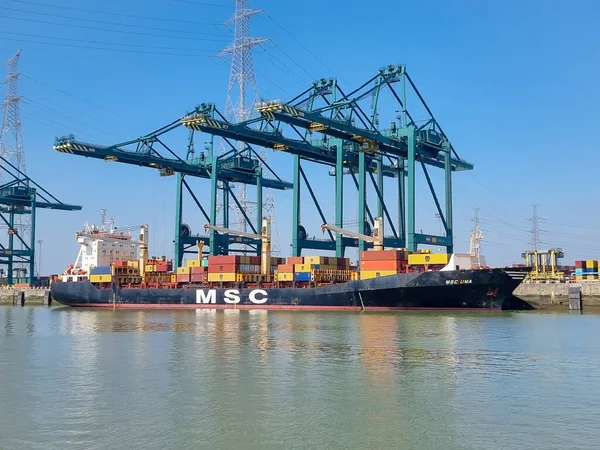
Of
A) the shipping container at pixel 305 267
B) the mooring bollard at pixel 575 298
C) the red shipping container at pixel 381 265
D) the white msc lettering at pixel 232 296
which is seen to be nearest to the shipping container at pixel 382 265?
the red shipping container at pixel 381 265

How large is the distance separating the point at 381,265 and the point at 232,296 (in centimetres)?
1279

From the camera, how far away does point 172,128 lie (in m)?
51.8

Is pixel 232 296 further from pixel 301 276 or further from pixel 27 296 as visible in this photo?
pixel 27 296

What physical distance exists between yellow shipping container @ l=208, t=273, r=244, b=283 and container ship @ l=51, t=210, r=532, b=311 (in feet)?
0.27

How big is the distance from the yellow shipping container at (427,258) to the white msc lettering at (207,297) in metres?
16.3

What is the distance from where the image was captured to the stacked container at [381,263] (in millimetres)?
41219

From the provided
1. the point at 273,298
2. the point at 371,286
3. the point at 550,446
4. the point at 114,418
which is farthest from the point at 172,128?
the point at 550,446

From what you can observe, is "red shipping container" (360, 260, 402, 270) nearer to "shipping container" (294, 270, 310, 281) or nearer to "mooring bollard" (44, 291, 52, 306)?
"shipping container" (294, 270, 310, 281)

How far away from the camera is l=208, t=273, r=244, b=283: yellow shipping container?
48250mm

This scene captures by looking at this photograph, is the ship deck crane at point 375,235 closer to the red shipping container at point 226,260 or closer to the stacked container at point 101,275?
the red shipping container at point 226,260

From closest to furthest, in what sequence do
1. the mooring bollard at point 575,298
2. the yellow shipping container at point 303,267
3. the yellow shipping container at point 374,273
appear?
the yellow shipping container at point 374,273
the mooring bollard at point 575,298
the yellow shipping container at point 303,267

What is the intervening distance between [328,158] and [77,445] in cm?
4315

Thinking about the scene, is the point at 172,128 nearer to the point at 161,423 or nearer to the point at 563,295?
the point at 563,295

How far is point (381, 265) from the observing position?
41719 millimetres
